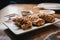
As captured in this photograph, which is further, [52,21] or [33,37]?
[52,21]

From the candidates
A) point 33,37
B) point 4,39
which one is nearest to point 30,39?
point 33,37

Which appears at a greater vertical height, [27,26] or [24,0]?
[27,26]

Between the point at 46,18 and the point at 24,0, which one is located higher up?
the point at 46,18

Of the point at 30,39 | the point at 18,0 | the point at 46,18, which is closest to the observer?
the point at 30,39

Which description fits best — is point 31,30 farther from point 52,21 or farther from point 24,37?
point 52,21

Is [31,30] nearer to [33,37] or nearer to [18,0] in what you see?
[33,37]

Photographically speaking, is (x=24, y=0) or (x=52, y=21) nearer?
(x=52, y=21)

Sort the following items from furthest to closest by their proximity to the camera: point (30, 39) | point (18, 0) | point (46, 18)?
1. point (18, 0)
2. point (46, 18)
3. point (30, 39)

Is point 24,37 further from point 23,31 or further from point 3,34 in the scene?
point 3,34

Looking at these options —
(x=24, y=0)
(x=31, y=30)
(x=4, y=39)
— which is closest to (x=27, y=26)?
(x=31, y=30)
